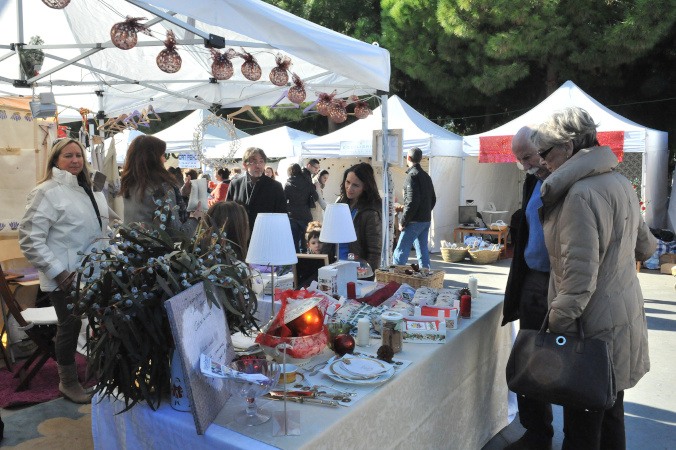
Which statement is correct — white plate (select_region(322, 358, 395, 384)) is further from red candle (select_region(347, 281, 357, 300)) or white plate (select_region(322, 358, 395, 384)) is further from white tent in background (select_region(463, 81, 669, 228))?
white tent in background (select_region(463, 81, 669, 228))

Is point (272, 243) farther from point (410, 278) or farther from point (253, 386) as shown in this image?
point (410, 278)

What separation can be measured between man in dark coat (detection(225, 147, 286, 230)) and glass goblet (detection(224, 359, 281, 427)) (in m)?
3.23

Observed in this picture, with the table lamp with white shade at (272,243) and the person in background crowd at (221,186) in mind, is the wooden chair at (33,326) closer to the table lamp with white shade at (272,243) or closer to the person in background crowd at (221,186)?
the table lamp with white shade at (272,243)

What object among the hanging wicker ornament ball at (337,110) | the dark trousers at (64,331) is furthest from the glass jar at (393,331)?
the hanging wicker ornament ball at (337,110)

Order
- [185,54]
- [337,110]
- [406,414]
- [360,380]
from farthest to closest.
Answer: [185,54] → [337,110] → [406,414] → [360,380]

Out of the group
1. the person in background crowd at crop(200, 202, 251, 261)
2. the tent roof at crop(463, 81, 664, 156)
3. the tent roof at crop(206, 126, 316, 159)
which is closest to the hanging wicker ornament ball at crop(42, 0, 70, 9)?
the person in background crowd at crop(200, 202, 251, 261)

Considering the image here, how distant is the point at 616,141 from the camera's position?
7781mm

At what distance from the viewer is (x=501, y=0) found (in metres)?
10.9

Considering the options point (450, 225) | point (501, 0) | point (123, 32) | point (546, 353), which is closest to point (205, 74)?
point (123, 32)

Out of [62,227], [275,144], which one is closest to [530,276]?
[62,227]

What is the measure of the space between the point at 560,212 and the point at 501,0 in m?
10.4

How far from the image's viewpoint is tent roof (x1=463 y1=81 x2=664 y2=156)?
7.72 metres

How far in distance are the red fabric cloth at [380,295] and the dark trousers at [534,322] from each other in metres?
0.71

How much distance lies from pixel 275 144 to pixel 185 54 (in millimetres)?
5788
